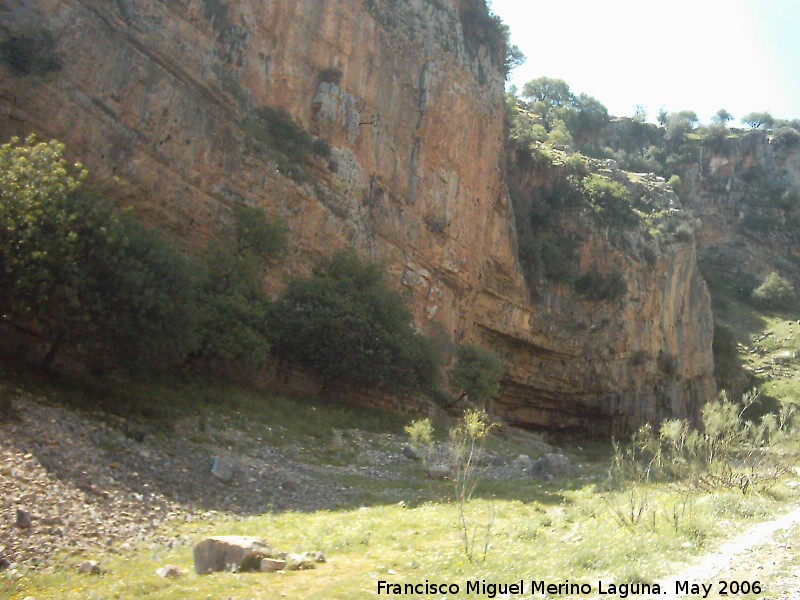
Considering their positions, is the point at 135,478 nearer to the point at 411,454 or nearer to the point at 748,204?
the point at 411,454

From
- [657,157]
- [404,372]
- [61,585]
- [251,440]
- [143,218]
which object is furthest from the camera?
[657,157]

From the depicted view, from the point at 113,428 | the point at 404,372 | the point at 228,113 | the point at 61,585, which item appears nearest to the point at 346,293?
the point at 404,372

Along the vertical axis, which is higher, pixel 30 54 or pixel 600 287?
pixel 30 54

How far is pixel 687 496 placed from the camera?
13.0 m

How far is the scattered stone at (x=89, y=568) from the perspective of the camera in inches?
354

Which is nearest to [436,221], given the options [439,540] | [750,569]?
[439,540]

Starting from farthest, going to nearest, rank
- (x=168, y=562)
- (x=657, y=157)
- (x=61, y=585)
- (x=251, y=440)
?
1. (x=657, y=157)
2. (x=251, y=440)
3. (x=168, y=562)
4. (x=61, y=585)

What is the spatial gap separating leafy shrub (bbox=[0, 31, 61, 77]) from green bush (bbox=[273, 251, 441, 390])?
11.3 m

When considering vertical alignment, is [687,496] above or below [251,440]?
above

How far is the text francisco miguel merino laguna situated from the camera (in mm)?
7720

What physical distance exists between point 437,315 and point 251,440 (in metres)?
17.4

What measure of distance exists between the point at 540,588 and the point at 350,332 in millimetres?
18851

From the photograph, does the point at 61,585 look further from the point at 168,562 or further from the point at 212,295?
the point at 212,295

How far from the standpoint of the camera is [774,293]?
69125 mm
